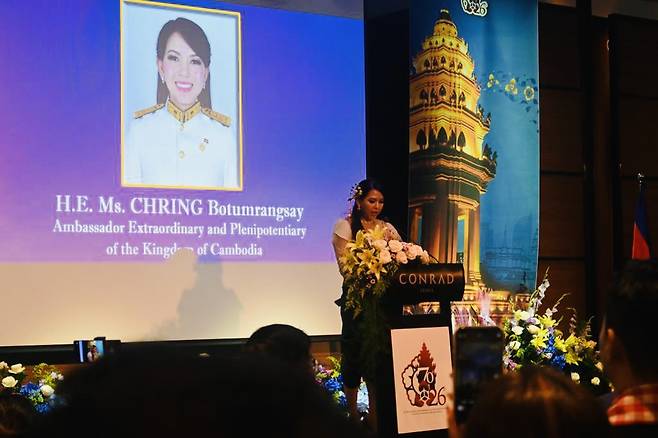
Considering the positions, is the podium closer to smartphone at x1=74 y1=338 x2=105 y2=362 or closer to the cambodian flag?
smartphone at x1=74 y1=338 x2=105 y2=362

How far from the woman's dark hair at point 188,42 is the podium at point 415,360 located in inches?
92.6

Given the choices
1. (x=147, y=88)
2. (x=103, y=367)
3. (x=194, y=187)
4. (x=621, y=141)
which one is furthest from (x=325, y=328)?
(x=103, y=367)

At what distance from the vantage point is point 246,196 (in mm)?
5086

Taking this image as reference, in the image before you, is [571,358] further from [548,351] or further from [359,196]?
[359,196]

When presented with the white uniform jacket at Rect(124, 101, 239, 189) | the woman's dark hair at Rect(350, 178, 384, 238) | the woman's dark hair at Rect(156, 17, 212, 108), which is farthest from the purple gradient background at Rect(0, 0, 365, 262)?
the woman's dark hair at Rect(350, 178, 384, 238)

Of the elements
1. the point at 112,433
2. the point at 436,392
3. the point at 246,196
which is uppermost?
the point at 246,196

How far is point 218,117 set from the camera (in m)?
5.05

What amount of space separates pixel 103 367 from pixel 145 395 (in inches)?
1.1

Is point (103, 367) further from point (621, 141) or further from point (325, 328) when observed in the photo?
point (621, 141)

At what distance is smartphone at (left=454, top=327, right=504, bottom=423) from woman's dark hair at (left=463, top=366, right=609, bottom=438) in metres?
0.19

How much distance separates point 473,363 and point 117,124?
12.8 feet

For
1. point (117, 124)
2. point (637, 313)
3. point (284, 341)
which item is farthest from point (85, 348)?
point (637, 313)

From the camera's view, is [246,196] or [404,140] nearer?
[246,196]

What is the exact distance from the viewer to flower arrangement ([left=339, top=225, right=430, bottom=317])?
3164 millimetres
